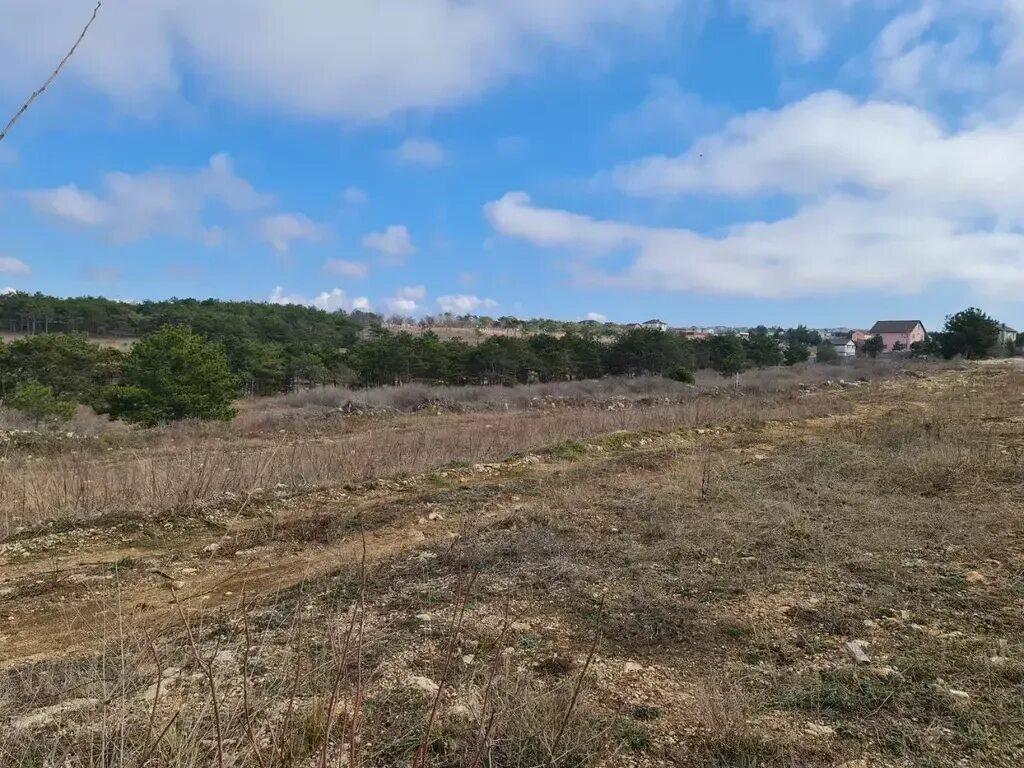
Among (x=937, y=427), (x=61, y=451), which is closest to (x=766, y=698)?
(x=937, y=427)

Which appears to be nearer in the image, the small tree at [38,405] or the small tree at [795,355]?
the small tree at [38,405]

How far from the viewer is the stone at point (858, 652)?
127 inches

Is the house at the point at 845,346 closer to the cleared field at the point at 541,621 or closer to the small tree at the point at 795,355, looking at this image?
the small tree at the point at 795,355

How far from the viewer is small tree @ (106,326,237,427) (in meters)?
21.2

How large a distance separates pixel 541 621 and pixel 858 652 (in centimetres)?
179

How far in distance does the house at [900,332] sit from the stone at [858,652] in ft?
309

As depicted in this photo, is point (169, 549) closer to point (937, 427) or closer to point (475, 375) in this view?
point (937, 427)

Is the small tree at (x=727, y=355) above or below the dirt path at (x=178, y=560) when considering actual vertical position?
above

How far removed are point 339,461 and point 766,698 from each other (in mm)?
7767

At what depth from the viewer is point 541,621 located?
381 centimetres

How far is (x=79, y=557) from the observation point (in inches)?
218

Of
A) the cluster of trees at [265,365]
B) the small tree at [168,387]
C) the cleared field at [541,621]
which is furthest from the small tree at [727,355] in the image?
the cleared field at [541,621]

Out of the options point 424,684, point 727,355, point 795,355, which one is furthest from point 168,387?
point 795,355

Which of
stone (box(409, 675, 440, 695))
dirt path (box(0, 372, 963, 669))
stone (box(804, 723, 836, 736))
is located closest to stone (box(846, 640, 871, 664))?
stone (box(804, 723, 836, 736))
